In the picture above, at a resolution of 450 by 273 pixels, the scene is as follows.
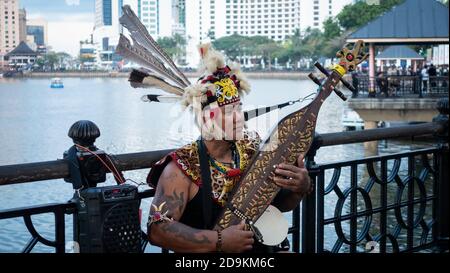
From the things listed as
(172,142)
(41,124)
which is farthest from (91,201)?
(41,124)

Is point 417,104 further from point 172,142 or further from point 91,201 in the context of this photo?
point 91,201

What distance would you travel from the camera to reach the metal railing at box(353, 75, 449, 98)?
83.8 feet

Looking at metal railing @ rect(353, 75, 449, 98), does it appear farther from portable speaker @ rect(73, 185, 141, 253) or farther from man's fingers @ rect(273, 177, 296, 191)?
portable speaker @ rect(73, 185, 141, 253)

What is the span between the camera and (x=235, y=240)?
9.26 ft

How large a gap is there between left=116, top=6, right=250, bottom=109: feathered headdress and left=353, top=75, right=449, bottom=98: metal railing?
22.9 metres

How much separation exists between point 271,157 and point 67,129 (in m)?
40.3

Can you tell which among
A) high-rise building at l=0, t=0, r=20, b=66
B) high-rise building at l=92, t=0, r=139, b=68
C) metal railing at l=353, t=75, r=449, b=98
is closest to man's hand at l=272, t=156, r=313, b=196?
high-rise building at l=92, t=0, r=139, b=68

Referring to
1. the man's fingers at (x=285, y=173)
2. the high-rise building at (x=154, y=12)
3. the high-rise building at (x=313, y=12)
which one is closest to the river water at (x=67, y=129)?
the man's fingers at (x=285, y=173)

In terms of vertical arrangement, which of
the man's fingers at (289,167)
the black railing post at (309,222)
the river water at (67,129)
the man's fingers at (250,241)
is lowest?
the river water at (67,129)

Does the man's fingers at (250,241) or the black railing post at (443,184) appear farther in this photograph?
the black railing post at (443,184)

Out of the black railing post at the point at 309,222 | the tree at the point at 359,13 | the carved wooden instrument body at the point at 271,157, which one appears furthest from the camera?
the tree at the point at 359,13

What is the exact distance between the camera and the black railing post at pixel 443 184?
17.2 ft

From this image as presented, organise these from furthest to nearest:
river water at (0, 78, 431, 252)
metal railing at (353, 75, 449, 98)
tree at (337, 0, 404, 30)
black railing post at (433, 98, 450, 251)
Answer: tree at (337, 0, 404, 30) < metal railing at (353, 75, 449, 98) < river water at (0, 78, 431, 252) < black railing post at (433, 98, 450, 251)

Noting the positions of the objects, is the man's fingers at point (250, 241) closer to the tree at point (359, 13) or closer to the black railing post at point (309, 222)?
the black railing post at point (309, 222)
